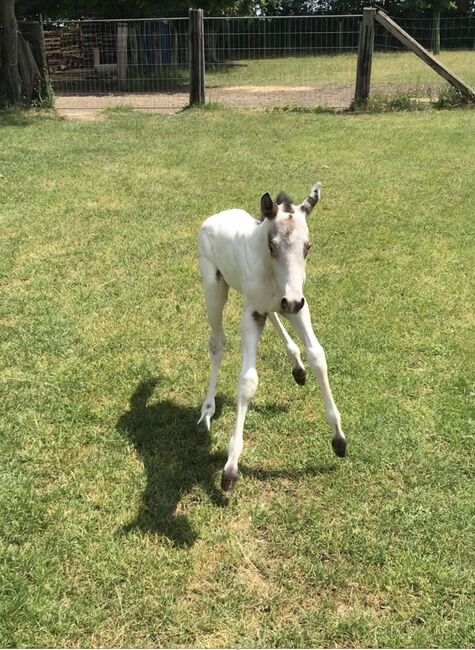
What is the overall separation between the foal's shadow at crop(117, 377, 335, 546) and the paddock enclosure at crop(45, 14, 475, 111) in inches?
493

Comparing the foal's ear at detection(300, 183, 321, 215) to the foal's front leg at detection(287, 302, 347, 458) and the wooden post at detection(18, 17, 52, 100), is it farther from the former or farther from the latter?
the wooden post at detection(18, 17, 52, 100)

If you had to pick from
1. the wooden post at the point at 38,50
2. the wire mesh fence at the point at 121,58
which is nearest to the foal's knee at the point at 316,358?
the wooden post at the point at 38,50

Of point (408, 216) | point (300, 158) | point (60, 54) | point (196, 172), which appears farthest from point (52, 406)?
point (60, 54)

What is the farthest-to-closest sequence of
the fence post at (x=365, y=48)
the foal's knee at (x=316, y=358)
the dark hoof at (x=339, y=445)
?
the fence post at (x=365, y=48), the dark hoof at (x=339, y=445), the foal's knee at (x=316, y=358)

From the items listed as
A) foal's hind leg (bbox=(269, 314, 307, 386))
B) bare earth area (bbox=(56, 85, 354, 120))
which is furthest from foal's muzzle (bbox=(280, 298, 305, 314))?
bare earth area (bbox=(56, 85, 354, 120))

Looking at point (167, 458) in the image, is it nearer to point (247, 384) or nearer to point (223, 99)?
point (247, 384)

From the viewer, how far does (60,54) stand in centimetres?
2620

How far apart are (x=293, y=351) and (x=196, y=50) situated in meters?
12.0

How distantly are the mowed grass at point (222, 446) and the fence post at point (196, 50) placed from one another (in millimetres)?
7507

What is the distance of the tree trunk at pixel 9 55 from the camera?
527 inches

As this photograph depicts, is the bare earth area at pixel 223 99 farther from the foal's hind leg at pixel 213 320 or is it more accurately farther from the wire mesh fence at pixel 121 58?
the foal's hind leg at pixel 213 320

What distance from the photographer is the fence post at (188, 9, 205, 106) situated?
1364 cm

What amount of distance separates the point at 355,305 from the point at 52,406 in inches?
103

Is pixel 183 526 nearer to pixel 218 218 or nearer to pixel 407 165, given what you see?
pixel 218 218
